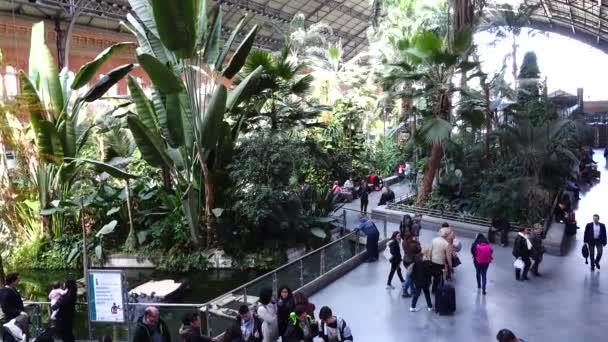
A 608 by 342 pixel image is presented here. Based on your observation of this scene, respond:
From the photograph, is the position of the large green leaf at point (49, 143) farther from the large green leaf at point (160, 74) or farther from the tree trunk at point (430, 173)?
the tree trunk at point (430, 173)

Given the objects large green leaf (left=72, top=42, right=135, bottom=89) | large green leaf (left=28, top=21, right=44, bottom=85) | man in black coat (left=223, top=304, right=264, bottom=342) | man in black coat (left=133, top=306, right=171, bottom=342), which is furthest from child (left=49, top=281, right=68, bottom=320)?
large green leaf (left=28, top=21, right=44, bottom=85)

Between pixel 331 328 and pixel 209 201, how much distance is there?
21.6 feet

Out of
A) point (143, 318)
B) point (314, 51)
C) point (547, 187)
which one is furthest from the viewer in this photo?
point (314, 51)

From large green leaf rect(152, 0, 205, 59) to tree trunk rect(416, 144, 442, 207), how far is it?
6.99 m

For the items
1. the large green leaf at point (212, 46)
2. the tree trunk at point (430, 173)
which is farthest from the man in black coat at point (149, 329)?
the tree trunk at point (430, 173)

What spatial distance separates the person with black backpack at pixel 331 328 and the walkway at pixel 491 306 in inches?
70.8

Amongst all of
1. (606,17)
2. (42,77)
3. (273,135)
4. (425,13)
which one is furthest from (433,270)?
(606,17)

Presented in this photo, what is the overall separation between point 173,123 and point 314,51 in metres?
17.2

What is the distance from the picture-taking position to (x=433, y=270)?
25.4ft

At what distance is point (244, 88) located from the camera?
1066 cm

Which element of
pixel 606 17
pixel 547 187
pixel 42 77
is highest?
pixel 606 17

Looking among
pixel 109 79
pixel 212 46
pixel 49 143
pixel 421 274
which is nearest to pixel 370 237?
pixel 421 274

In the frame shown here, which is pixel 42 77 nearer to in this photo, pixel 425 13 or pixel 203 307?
pixel 203 307

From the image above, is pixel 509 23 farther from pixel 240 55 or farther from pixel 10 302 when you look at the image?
pixel 10 302
